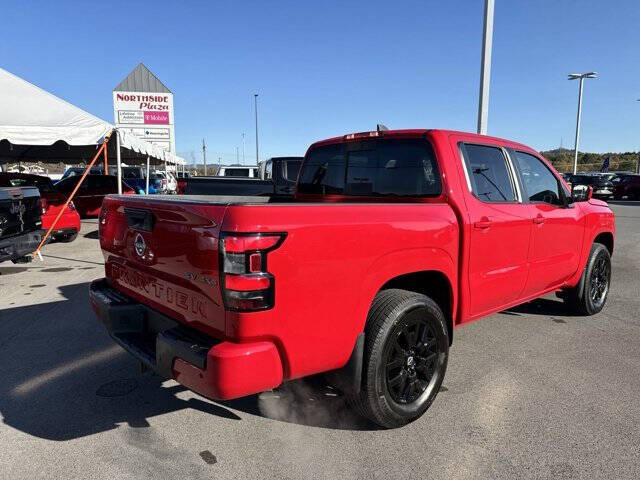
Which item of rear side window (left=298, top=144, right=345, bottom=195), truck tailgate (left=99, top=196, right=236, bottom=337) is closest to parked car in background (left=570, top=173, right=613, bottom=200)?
rear side window (left=298, top=144, right=345, bottom=195)

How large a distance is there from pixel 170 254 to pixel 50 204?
8.59 m

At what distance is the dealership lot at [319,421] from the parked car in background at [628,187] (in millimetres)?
27755

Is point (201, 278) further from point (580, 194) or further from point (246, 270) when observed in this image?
point (580, 194)

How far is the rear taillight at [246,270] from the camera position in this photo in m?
2.12

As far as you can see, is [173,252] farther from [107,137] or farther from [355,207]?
[107,137]

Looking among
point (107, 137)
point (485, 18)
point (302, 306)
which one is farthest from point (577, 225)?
point (107, 137)

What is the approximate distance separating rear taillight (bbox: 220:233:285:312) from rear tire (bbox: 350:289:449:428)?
0.82 metres

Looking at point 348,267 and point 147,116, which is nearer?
point 348,267

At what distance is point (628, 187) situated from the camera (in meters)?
27.6

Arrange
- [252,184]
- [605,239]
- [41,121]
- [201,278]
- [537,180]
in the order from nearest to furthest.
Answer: [201,278] < [537,180] < [605,239] < [252,184] < [41,121]

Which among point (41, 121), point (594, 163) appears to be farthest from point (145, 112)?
point (594, 163)

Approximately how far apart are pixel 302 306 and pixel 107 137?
28.4 feet

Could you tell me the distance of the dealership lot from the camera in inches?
100

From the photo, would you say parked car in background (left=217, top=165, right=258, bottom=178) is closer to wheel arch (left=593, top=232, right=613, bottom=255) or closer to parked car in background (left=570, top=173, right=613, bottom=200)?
wheel arch (left=593, top=232, right=613, bottom=255)
